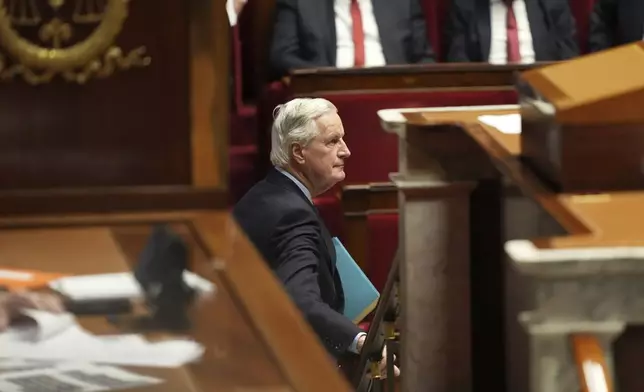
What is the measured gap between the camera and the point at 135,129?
89cm

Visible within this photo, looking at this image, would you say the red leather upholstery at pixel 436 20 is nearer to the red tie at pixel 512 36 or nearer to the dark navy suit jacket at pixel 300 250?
the red tie at pixel 512 36

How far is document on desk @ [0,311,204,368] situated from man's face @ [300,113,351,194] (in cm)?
154

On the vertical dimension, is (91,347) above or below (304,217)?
above

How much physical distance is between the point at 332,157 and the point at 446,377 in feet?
2.45

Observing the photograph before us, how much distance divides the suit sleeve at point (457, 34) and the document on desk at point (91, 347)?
11.1 ft

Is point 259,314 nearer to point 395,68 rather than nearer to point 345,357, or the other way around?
point 345,357

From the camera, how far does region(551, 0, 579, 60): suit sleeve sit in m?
3.95

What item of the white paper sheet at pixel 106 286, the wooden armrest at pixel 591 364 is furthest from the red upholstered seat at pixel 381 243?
the white paper sheet at pixel 106 286

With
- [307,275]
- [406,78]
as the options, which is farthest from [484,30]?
[307,275]

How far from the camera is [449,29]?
401 cm

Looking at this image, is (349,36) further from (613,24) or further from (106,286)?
(106,286)

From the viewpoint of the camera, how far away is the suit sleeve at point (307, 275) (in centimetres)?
A: 193

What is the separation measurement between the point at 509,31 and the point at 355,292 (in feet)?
6.44

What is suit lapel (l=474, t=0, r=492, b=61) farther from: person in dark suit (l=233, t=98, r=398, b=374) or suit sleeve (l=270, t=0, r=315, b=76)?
person in dark suit (l=233, t=98, r=398, b=374)
